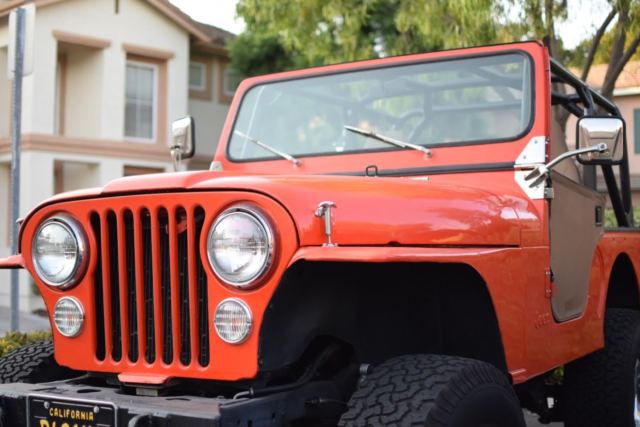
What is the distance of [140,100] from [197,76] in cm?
270

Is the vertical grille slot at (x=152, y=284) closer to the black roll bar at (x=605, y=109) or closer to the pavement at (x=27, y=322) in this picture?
the black roll bar at (x=605, y=109)

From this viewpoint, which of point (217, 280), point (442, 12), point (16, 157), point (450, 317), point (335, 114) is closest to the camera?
point (217, 280)

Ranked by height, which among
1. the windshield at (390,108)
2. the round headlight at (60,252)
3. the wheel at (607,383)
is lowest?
the wheel at (607,383)

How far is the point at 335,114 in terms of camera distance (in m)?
4.48

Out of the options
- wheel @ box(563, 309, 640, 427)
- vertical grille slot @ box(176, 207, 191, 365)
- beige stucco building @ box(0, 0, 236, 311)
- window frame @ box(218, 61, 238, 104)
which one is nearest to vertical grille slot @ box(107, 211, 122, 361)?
vertical grille slot @ box(176, 207, 191, 365)

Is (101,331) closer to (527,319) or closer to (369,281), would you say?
(369,281)

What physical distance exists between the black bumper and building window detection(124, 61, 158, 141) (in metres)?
16.0

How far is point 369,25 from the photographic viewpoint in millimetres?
16422

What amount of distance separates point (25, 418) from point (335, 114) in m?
2.19

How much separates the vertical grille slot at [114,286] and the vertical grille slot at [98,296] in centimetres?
5

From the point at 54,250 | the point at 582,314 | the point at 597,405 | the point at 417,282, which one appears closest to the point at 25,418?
the point at 54,250

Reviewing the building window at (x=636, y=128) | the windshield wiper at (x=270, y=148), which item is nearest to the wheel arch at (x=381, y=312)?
the windshield wiper at (x=270, y=148)

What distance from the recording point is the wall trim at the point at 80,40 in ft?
56.8

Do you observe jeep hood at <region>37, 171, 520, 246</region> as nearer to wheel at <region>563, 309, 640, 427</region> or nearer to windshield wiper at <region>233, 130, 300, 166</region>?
windshield wiper at <region>233, 130, 300, 166</region>
